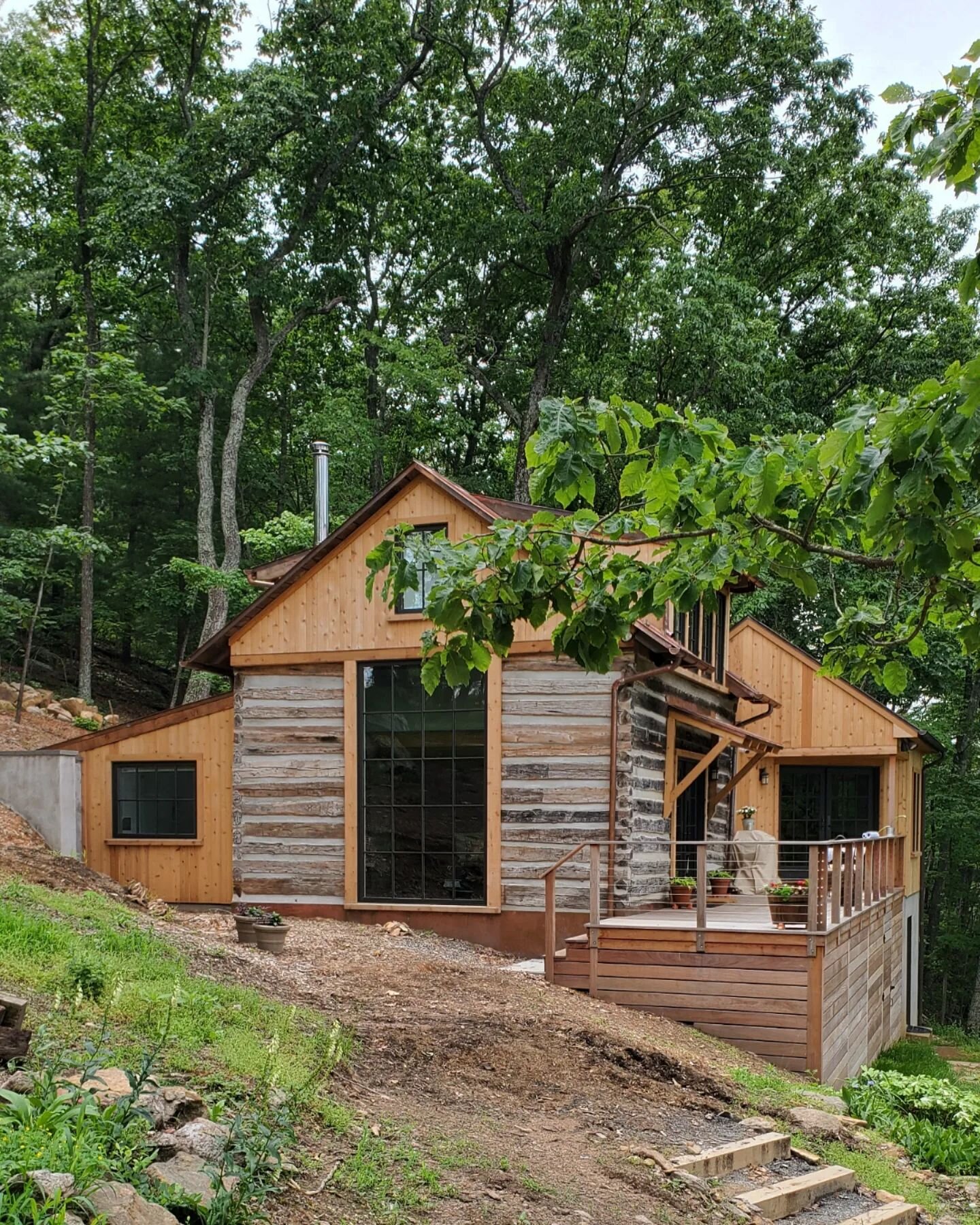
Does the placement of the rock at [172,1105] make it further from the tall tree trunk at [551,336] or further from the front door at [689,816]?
the tall tree trunk at [551,336]

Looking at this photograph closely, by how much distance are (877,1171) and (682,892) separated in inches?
260

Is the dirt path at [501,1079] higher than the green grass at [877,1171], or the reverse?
the dirt path at [501,1079]

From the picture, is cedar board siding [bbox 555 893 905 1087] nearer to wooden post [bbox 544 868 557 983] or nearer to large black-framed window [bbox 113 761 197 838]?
wooden post [bbox 544 868 557 983]

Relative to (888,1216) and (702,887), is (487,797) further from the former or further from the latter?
(888,1216)

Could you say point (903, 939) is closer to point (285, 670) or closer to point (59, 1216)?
point (285, 670)

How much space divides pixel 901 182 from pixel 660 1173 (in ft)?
84.0

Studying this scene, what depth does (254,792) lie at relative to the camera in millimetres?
15078

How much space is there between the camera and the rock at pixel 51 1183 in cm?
358

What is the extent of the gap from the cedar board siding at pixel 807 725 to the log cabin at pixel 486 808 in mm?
3412

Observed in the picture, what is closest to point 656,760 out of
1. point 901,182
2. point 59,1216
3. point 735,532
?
point 735,532

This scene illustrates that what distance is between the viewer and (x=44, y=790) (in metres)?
15.9

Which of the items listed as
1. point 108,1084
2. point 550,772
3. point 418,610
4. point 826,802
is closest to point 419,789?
point 550,772

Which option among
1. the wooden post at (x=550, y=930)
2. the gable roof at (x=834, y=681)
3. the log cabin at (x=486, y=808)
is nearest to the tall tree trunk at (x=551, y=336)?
the gable roof at (x=834, y=681)

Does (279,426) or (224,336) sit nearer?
(224,336)
